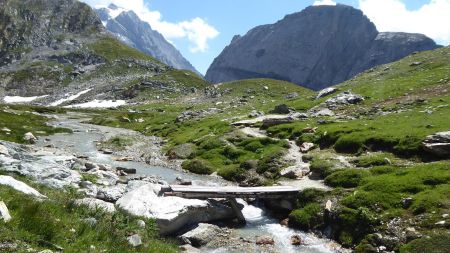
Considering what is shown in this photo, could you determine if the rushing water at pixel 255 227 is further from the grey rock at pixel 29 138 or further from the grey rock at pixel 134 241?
the grey rock at pixel 134 241

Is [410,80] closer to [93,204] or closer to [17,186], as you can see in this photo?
[93,204]

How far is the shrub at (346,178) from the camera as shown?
31.5 metres

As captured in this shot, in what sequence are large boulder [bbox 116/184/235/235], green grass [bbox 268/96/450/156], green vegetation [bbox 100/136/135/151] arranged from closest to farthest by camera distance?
large boulder [bbox 116/184/235/235] < green grass [bbox 268/96/450/156] < green vegetation [bbox 100/136/135/151]

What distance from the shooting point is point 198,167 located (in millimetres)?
46250

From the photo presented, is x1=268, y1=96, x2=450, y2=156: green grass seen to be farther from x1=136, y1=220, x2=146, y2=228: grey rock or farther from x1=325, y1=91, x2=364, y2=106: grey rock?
x1=136, y1=220, x2=146, y2=228: grey rock

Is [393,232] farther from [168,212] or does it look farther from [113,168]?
[113,168]

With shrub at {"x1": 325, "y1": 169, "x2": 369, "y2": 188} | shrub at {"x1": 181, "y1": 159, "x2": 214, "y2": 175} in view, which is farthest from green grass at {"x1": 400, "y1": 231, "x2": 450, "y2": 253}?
shrub at {"x1": 181, "y1": 159, "x2": 214, "y2": 175}

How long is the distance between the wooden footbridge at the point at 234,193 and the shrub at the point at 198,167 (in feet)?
46.1

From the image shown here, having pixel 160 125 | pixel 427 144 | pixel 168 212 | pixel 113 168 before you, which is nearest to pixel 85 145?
pixel 113 168

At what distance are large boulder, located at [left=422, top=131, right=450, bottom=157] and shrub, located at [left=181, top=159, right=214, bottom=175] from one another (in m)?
20.8

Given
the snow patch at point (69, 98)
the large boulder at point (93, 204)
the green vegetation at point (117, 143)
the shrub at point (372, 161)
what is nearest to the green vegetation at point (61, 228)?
the large boulder at point (93, 204)

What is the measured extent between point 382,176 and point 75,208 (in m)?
22.1

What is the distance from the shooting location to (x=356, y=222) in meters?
25.6

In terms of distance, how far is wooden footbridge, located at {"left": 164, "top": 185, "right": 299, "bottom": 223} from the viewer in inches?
1145
